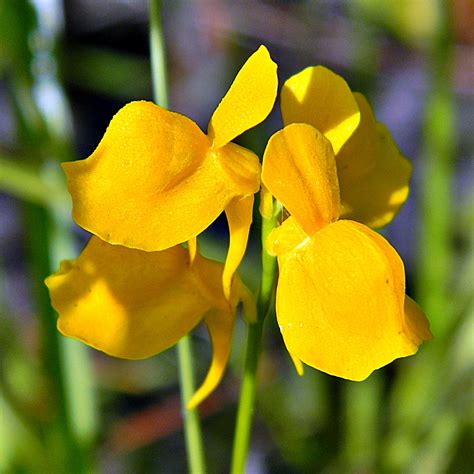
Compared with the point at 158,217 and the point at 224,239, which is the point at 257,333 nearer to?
the point at 158,217

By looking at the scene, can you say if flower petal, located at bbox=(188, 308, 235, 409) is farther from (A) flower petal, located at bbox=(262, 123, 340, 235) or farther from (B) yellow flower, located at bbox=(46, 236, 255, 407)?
(A) flower petal, located at bbox=(262, 123, 340, 235)

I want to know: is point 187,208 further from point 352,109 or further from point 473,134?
point 473,134

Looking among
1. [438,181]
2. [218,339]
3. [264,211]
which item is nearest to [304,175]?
[264,211]

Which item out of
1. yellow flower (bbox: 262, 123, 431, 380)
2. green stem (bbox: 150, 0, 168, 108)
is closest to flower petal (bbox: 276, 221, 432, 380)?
yellow flower (bbox: 262, 123, 431, 380)

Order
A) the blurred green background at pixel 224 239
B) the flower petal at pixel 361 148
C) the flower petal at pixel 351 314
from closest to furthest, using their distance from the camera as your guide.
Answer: the flower petal at pixel 351 314 < the flower petal at pixel 361 148 < the blurred green background at pixel 224 239

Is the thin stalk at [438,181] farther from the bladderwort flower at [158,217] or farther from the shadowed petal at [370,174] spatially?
the bladderwort flower at [158,217]

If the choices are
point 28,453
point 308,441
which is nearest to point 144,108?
point 28,453

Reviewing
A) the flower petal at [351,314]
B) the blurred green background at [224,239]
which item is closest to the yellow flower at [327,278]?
the flower petal at [351,314]
